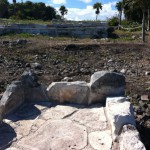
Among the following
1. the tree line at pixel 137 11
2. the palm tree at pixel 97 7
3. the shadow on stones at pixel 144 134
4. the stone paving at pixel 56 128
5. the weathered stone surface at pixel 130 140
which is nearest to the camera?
the weathered stone surface at pixel 130 140

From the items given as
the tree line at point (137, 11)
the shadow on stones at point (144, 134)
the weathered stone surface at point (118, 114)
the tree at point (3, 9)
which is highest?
the tree at point (3, 9)

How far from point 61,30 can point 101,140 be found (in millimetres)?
21019

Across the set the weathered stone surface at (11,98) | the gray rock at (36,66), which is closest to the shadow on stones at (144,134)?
the weathered stone surface at (11,98)

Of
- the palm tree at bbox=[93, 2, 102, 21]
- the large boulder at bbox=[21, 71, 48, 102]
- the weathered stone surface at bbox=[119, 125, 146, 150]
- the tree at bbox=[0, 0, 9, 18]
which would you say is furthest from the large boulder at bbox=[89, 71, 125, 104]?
the palm tree at bbox=[93, 2, 102, 21]

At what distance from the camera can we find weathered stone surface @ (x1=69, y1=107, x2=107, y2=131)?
5243 mm

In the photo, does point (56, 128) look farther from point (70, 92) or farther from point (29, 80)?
point (29, 80)

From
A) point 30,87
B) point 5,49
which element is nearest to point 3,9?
point 5,49

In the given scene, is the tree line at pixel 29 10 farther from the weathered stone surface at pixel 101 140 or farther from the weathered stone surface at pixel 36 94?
the weathered stone surface at pixel 101 140

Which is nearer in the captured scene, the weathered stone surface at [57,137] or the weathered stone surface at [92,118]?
the weathered stone surface at [57,137]

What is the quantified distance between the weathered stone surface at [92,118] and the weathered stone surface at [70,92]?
0.92ft

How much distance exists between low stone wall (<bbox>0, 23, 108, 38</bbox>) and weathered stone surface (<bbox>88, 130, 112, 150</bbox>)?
19.8 m

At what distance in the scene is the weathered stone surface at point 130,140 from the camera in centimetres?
418

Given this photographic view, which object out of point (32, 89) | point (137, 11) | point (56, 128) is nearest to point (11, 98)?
point (32, 89)

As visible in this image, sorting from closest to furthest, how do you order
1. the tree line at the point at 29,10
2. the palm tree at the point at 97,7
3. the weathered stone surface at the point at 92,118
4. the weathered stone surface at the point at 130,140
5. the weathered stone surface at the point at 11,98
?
the weathered stone surface at the point at 130,140, the weathered stone surface at the point at 92,118, the weathered stone surface at the point at 11,98, the tree line at the point at 29,10, the palm tree at the point at 97,7
